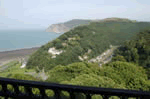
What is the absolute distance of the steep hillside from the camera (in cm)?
6177

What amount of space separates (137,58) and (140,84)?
28.7m

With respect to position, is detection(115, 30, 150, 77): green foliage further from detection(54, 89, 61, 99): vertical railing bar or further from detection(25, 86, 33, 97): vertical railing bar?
detection(25, 86, 33, 97): vertical railing bar

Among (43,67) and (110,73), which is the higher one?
(110,73)

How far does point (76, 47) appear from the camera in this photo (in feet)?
220

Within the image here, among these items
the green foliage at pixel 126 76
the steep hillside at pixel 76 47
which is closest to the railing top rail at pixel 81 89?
the green foliage at pixel 126 76

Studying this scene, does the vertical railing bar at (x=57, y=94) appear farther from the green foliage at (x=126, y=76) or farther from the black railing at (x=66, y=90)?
the green foliage at (x=126, y=76)

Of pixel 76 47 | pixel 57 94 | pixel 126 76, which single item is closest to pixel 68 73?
pixel 126 76

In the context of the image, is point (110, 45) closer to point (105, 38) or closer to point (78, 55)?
point (105, 38)

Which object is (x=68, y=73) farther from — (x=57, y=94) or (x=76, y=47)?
(x=76, y=47)

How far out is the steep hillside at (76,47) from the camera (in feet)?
203

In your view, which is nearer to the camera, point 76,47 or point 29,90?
point 29,90

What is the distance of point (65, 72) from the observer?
929 inches

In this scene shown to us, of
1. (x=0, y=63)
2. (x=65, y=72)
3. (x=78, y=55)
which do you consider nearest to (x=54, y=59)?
(x=78, y=55)

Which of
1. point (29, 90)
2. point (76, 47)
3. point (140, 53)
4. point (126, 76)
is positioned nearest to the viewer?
point (29, 90)
